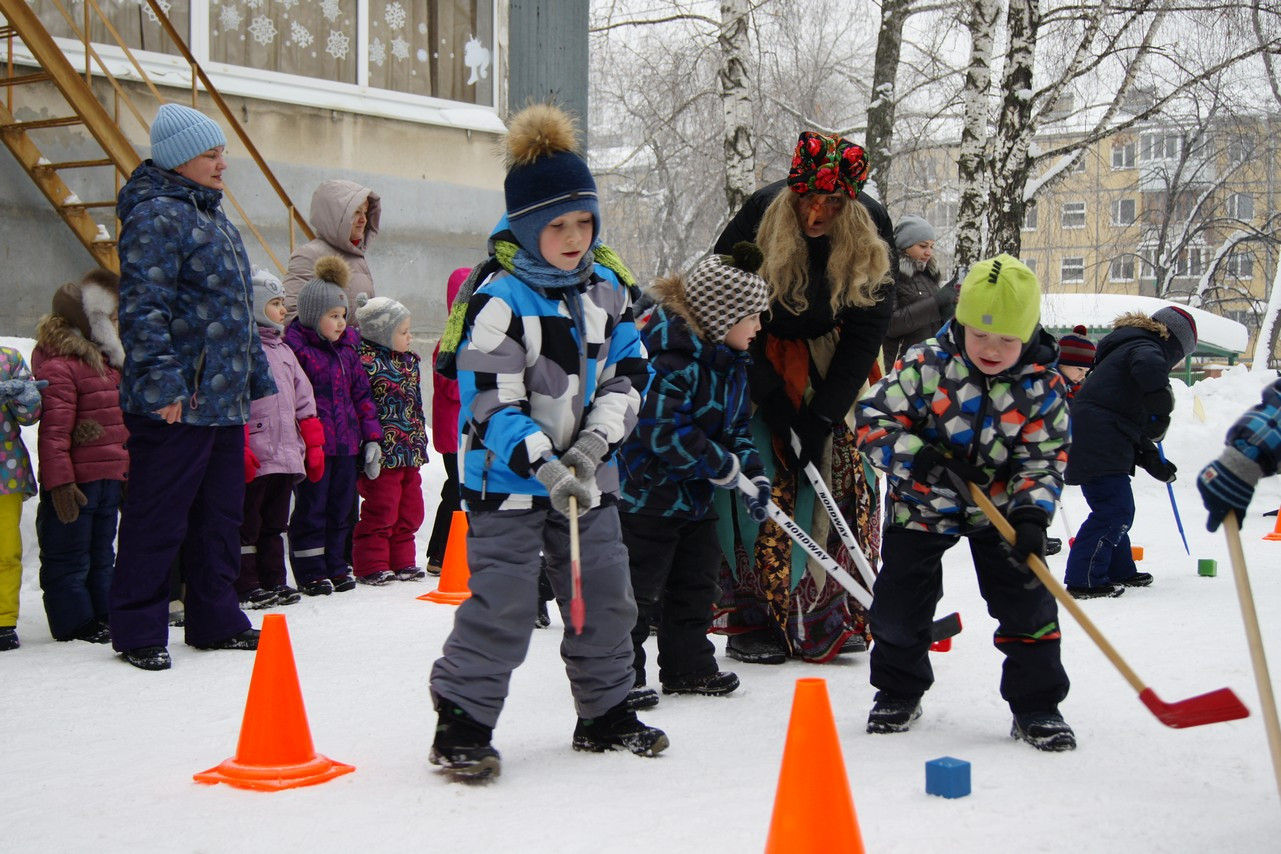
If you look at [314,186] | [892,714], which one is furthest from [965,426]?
[314,186]

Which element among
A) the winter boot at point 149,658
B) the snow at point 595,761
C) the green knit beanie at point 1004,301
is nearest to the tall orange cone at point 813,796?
the snow at point 595,761

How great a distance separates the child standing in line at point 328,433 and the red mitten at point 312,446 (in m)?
0.07

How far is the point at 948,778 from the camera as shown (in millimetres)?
3389

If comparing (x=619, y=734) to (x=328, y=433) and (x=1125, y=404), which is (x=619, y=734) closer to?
(x=328, y=433)

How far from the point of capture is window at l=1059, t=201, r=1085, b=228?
1525 inches

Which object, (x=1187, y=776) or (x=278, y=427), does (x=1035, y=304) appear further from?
(x=278, y=427)

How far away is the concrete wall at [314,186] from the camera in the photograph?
923 cm

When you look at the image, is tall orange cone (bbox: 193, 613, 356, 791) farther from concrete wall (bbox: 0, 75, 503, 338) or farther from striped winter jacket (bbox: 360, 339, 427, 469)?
concrete wall (bbox: 0, 75, 503, 338)

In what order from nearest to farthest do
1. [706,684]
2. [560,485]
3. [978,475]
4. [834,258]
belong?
[560,485], [978,475], [706,684], [834,258]

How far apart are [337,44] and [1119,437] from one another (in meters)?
7.50

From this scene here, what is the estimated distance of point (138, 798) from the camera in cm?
344

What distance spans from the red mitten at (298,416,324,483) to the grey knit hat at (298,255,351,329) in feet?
1.99

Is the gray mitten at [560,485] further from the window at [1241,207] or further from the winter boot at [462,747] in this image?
the window at [1241,207]

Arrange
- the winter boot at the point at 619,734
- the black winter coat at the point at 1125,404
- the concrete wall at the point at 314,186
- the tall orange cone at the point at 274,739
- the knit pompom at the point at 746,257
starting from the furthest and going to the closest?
the concrete wall at the point at 314,186, the black winter coat at the point at 1125,404, the knit pompom at the point at 746,257, the winter boot at the point at 619,734, the tall orange cone at the point at 274,739
